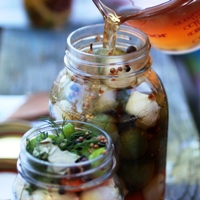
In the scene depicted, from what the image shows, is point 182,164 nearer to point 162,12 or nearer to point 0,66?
point 162,12

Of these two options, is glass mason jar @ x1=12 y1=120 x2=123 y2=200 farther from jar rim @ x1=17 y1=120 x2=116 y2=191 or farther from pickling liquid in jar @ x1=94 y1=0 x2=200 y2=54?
pickling liquid in jar @ x1=94 y1=0 x2=200 y2=54

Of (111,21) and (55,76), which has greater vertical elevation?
(111,21)

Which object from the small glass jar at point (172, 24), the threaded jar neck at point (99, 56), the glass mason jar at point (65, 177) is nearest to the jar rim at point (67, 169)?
the glass mason jar at point (65, 177)

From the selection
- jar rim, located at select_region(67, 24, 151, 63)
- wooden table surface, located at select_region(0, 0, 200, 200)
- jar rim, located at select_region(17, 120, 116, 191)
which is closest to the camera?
jar rim, located at select_region(17, 120, 116, 191)

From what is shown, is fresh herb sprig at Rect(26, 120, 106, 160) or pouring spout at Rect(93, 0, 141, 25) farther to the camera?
pouring spout at Rect(93, 0, 141, 25)

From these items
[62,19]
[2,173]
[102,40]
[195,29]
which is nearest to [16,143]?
[2,173]

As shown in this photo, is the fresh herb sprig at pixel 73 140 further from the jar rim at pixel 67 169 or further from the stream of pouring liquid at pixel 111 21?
the stream of pouring liquid at pixel 111 21

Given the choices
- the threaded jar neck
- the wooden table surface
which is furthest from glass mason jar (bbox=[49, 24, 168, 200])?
the wooden table surface

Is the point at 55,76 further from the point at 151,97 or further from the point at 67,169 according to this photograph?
the point at 67,169

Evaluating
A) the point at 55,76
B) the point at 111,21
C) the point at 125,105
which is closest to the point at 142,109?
the point at 125,105
